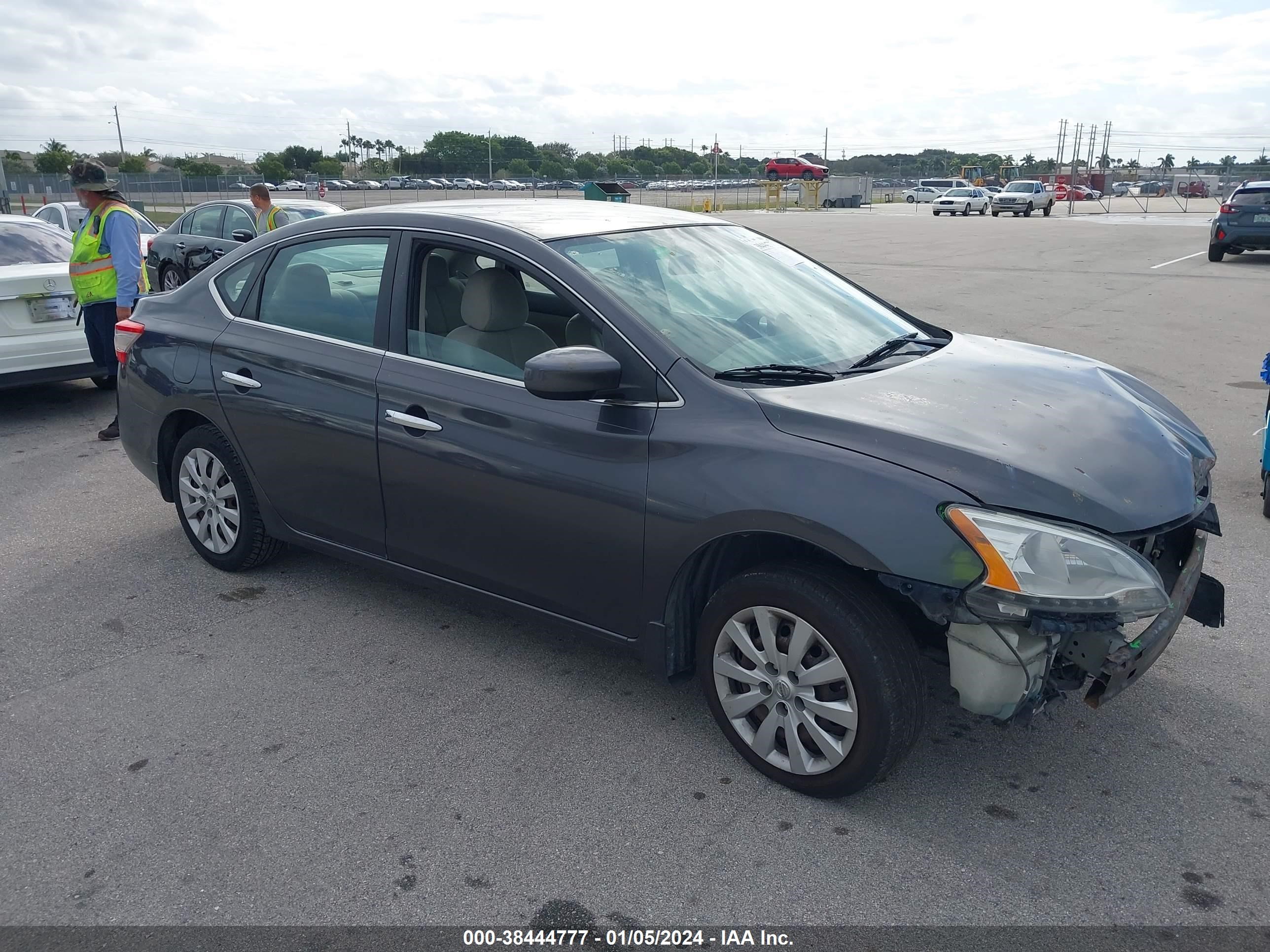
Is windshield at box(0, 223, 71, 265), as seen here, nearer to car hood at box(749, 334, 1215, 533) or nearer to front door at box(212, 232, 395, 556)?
front door at box(212, 232, 395, 556)

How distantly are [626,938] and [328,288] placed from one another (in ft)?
9.36

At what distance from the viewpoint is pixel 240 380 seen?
4.44m

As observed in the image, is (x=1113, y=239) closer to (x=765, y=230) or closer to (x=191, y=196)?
(x=765, y=230)

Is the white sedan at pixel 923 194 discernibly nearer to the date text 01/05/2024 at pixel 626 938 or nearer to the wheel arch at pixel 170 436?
the wheel arch at pixel 170 436

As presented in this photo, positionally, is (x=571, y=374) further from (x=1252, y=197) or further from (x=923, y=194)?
(x=923, y=194)

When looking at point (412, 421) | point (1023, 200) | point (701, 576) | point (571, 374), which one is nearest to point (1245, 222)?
point (701, 576)

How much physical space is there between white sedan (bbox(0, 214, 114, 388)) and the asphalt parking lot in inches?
125

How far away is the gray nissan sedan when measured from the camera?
283cm

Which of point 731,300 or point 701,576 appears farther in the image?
point 731,300

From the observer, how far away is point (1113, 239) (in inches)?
1122

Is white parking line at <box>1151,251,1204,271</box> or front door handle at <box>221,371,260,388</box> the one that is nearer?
front door handle at <box>221,371,260,388</box>

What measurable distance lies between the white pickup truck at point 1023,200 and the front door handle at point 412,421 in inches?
1886

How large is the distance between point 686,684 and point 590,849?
1.01 metres

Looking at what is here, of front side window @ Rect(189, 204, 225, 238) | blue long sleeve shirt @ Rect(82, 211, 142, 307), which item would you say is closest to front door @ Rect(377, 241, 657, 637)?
blue long sleeve shirt @ Rect(82, 211, 142, 307)
